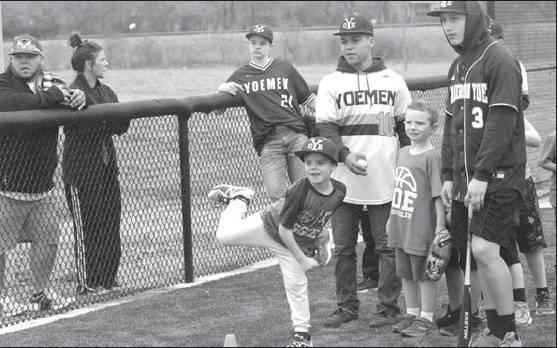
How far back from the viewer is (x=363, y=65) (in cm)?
685

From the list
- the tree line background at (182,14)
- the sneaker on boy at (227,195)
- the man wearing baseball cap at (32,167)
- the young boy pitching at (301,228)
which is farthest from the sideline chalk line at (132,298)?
the tree line background at (182,14)

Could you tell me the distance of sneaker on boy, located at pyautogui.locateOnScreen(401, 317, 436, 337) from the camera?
6113 mm

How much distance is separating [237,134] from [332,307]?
3.43m

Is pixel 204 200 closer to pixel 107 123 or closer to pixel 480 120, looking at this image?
pixel 107 123

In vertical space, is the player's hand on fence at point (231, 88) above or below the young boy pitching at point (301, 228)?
above

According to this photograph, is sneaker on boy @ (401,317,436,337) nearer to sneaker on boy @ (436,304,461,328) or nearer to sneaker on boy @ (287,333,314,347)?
sneaker on boy @ (436,304,461,328)

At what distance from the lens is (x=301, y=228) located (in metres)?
6.11

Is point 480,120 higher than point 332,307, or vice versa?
point 480,120

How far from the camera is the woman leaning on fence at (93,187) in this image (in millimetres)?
7539

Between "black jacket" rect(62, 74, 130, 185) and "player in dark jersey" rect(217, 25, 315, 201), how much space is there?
942 millimetres

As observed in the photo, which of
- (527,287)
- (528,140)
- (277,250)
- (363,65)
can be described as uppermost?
(363,65)

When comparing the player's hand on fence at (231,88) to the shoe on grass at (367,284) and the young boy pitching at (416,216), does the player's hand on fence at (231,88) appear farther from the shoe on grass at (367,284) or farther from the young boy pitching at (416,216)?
the young boy pitching at (416,216)

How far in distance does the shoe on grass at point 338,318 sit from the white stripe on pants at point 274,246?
41cm

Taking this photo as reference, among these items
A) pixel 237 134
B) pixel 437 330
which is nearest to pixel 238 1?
pixel 237 134
